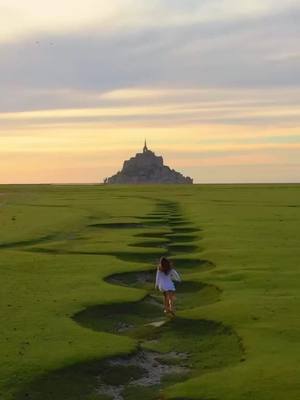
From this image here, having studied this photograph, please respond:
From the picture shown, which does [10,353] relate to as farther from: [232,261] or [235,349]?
[232,261]

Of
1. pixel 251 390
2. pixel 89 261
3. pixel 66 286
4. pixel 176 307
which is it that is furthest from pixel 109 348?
pixel 89 261

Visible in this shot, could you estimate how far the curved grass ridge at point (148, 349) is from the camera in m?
18.8

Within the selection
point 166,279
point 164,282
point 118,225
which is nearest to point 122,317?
point 164,282

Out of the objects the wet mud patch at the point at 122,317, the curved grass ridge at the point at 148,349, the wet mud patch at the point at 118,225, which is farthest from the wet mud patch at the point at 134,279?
the wet mud patch at the point at 118,225

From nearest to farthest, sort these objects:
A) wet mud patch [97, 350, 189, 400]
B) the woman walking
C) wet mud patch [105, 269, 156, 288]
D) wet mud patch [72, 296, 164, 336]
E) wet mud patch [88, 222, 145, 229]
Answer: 1. wet mud patch [97, 350, 189, 400]
2. wet mud patch [72, 296, 164, 336]
3. the woman walking
4. wet mud patch [105, 269, 156, 288]
5. wet mud patch [88, 222, 145, 229]

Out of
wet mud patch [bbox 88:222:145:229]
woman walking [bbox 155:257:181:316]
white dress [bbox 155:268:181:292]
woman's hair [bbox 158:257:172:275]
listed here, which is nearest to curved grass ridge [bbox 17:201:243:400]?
woman walking [bbox 155:257:181:316]

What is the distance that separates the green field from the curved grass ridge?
0.04 metres

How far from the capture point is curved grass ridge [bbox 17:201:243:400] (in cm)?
1883

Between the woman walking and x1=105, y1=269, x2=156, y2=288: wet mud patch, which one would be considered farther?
x1=105, y1=269, x2=156, y2=288: wet mud patch

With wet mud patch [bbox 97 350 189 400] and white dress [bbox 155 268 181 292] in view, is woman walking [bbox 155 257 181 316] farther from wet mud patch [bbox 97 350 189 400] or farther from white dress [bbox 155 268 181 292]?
wet mud patch [bbox 97 350 189 400]

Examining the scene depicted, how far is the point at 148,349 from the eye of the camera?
2258 centimetres

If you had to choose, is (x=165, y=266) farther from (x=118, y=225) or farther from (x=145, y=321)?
(x=118, y=225)

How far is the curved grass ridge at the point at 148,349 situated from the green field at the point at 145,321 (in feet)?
0.15

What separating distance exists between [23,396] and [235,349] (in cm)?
751
